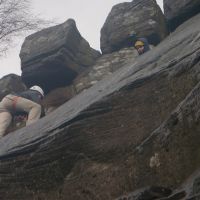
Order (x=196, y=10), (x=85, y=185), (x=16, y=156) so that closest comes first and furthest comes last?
(x=85, y=185) < (x=16, y=156) < (x=196, y=10)

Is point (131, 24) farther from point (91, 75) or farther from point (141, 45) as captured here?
point (91, 75)

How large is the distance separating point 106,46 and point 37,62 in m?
2.55

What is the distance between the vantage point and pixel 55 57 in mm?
15773

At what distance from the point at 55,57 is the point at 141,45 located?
320 cm

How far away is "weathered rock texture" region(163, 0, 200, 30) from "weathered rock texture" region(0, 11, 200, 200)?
18.2 ft

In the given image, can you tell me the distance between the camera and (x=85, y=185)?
6.70 metres

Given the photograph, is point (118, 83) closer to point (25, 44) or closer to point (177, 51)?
point (177, 51)

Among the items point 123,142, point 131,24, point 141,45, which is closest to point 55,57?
point 131,24

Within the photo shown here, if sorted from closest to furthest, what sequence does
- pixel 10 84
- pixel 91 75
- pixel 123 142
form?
pixel 123 142 < pixel 91 75 < pixel 10 84

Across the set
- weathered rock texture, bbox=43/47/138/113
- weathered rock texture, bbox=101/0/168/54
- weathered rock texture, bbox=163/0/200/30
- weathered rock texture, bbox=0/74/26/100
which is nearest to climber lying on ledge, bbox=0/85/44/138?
weathered rock texture, bbox=43/47/138/113

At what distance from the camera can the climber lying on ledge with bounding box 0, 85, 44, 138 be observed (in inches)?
539

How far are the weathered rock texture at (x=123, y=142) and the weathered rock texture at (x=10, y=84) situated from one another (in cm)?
867

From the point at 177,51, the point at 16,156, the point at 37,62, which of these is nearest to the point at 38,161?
the point at 16,156

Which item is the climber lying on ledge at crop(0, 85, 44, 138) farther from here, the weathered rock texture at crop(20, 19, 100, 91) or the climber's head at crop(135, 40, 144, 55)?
the climber's head at crop(135, 40, 144, 55)
